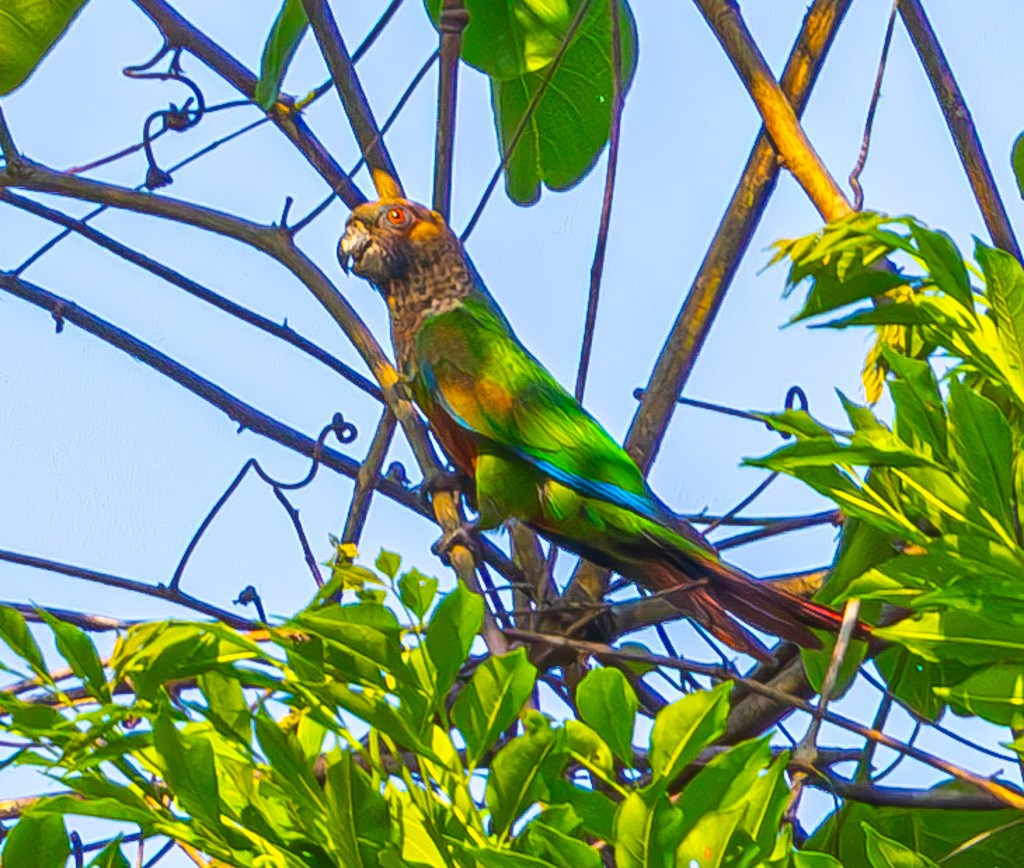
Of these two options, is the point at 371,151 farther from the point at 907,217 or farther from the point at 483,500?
the point at 907,217

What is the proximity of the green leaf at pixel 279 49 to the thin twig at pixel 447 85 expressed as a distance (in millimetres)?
236

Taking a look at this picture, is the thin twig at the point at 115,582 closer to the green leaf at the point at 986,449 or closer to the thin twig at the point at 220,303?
the thin twig at the point at 220,303

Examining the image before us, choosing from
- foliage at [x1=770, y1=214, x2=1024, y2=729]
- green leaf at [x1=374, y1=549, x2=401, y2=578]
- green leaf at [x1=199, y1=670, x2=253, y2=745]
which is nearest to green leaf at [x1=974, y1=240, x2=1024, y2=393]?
foliage at [x1=770, y1=214, x2=1024, y2=729]

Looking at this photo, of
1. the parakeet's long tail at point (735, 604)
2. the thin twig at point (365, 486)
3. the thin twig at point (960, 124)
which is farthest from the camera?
the thin twig at point (365, 486)

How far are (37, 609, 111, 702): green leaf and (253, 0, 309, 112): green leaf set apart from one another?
1.02 meters

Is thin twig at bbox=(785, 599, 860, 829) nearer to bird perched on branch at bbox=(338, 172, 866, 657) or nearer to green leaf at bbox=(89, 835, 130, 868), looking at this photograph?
green leaf at bbox=(89, 835, 130, 868)

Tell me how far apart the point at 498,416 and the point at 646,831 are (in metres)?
1.38

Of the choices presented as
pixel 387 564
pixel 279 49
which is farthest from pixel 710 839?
pixel 279 49

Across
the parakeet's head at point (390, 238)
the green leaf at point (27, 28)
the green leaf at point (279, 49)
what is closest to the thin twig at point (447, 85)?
the green leaf at point (279, 49)

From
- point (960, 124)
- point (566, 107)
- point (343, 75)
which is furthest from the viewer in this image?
point (566, 107)

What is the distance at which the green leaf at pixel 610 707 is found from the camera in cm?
72

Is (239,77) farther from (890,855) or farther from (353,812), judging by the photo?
(890,855)

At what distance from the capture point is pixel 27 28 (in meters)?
1.57

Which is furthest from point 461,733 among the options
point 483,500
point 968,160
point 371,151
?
point 483,500
